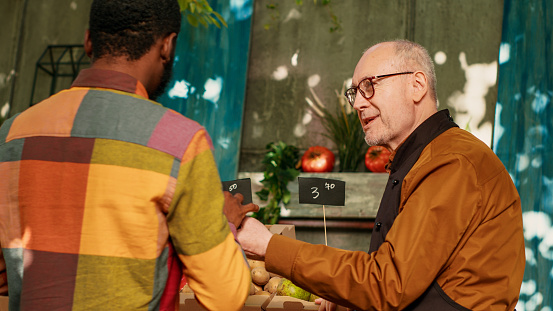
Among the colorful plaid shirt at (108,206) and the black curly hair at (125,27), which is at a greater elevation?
the black curly hair at (125,27)

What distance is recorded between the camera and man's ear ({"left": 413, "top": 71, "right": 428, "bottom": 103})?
5.68 feet

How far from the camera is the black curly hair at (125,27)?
1019 millimetres

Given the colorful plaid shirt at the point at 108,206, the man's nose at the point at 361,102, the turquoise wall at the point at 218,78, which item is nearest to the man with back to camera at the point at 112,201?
the colorful plaid shirt at the point at 108,206

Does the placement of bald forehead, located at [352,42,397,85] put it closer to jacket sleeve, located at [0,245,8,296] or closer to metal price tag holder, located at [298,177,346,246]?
metal price tag holder, located at [298,177,346,246]

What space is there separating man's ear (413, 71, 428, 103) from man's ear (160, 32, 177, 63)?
956 millimetres

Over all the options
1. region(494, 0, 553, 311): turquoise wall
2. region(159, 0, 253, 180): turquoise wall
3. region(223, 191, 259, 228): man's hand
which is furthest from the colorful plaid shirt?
region(494, 0, 553, 311): turquoise wall

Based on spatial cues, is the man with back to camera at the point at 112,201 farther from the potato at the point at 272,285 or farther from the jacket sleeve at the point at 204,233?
the potato at the point at 272,285

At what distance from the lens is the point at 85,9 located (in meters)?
5.19

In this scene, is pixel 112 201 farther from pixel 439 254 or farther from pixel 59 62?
pixel 59 62

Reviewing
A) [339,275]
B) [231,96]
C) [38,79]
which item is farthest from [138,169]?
[38,79]

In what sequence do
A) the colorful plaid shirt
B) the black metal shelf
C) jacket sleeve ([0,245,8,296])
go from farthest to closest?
the black metal shelf, jacket sleeve ([0,245,8,296]), the colorful plaid shirt

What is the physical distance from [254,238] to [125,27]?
73cm

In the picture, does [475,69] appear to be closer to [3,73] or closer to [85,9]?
[85,9]

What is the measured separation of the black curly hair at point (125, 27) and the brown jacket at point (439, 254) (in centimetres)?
72
